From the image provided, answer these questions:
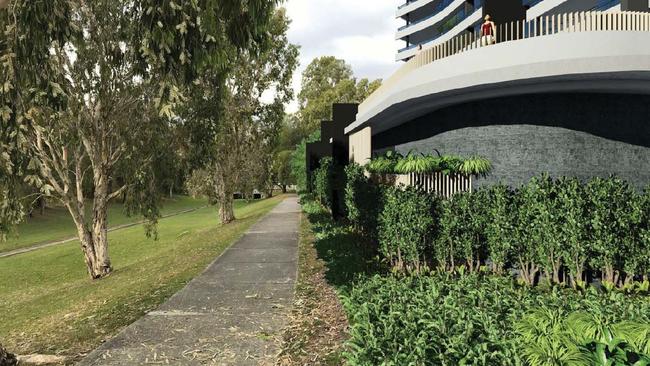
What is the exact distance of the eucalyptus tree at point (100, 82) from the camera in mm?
5145

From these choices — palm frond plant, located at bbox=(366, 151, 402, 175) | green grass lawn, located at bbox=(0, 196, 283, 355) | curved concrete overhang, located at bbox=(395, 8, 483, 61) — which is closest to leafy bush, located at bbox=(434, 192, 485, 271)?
palm frond plant, located at bbox=(366, 151, 402, 175)

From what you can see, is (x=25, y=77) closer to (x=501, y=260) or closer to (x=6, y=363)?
(x=6, y=363)

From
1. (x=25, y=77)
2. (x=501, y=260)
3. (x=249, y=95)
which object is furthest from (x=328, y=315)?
(x=249, y=95)

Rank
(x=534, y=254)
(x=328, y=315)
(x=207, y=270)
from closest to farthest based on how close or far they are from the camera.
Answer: (x=328, y=315) → (x=534, y=254) → (x=207, y=270)

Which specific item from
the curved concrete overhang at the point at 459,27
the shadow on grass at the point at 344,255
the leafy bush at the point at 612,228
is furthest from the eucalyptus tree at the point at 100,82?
the curved concrete overhang at the point at 459,27

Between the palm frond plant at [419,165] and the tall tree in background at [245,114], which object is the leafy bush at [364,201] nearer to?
the palm frond plant at [419,165]

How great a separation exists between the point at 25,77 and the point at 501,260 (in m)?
8.23

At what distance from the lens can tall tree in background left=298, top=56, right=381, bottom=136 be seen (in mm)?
57125

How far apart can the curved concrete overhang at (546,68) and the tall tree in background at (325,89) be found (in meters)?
46.6

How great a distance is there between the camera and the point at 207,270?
998 cm

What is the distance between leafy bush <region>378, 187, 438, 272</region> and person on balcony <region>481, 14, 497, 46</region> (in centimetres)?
434

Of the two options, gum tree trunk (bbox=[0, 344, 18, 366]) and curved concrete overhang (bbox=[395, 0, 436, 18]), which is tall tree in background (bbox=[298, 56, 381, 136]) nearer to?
curved concrete overhang (bbox=[395, 0, 436, 18])

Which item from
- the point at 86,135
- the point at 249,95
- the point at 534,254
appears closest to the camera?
the point at 534,254

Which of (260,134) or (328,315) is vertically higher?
(260,134)
